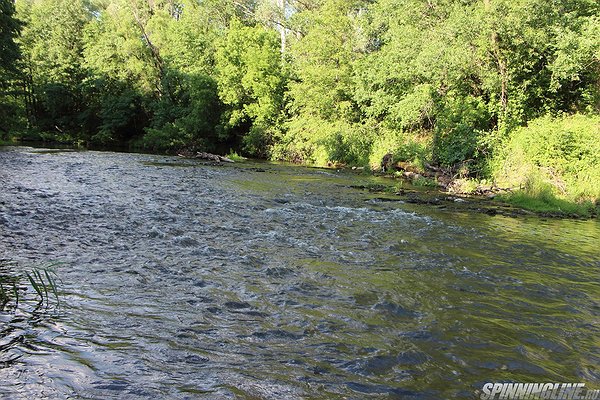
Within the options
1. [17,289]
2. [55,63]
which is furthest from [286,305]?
[55,63]

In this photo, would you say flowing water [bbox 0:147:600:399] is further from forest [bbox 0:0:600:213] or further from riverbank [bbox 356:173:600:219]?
forest [bbox 0:0:600:213]

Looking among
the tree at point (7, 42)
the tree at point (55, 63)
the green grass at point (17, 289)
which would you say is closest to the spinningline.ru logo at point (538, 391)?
the green grass at point (17, 289)

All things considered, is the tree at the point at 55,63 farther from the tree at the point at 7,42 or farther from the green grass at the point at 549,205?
the green grass at the point at 549,205

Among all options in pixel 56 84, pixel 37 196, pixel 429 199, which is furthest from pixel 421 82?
pixel 56 84

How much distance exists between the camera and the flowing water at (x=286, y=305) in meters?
4.18

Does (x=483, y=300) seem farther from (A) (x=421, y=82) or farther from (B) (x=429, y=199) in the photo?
(A) (x=421, y=82)

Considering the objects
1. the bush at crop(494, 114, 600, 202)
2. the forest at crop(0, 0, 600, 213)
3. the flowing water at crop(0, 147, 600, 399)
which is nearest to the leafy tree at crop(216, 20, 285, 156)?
the forest at crop(0, 0, 600, 213)

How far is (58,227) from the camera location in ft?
30.6

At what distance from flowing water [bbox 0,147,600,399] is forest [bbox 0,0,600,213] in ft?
34.1

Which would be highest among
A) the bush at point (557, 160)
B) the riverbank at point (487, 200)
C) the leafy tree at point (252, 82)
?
the leafy tree at point (252, 82)

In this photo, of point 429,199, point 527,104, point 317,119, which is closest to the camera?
point 429,199

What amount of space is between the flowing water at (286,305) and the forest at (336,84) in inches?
409

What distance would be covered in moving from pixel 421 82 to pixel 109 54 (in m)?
33.9

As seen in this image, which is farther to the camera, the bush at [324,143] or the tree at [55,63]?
the tree at [55,63]
